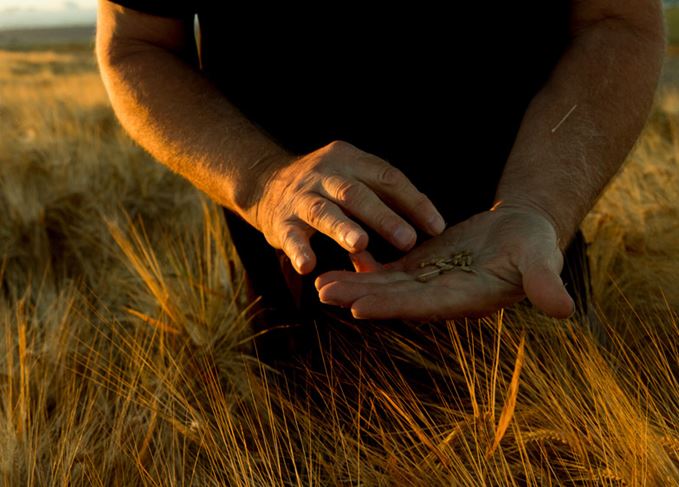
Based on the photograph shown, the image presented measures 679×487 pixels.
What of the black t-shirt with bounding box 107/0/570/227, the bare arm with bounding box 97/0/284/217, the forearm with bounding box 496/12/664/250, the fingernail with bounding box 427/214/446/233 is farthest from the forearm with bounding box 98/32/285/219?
the forearm with bounding box 496/12/664/250

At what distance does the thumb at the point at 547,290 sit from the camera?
1058 mm

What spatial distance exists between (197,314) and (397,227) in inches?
43.2

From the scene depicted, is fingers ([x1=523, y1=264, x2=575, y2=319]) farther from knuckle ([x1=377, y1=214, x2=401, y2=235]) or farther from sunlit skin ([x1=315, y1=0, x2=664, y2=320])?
knuckle ([x1=377, y1=214, x2=401, y2=235])

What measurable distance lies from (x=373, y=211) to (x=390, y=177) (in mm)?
69

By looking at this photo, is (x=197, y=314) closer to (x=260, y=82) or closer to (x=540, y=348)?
(x=260, y=82)

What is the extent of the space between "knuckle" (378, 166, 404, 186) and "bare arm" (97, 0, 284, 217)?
291 millimetres

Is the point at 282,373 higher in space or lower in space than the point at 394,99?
lower

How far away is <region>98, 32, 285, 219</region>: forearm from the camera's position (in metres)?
1.50

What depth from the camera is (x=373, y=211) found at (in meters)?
1.20

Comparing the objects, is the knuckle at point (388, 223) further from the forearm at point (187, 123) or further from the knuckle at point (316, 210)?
the forearm at point (187, 123)

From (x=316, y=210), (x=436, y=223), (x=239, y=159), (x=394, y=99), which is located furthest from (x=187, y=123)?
(x=436, y=223)

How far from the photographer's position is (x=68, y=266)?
124 inches

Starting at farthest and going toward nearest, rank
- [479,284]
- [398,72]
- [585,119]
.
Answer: [398,72], [585,119], [479,284]

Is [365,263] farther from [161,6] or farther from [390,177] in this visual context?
[161,6]
